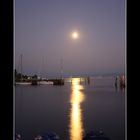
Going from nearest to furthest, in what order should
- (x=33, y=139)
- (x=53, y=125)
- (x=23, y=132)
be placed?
1. (x=33, y=139)
2. (x=23, y=132)
3. (x=53, y=125)

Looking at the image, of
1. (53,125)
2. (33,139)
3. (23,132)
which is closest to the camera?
(33,139)
